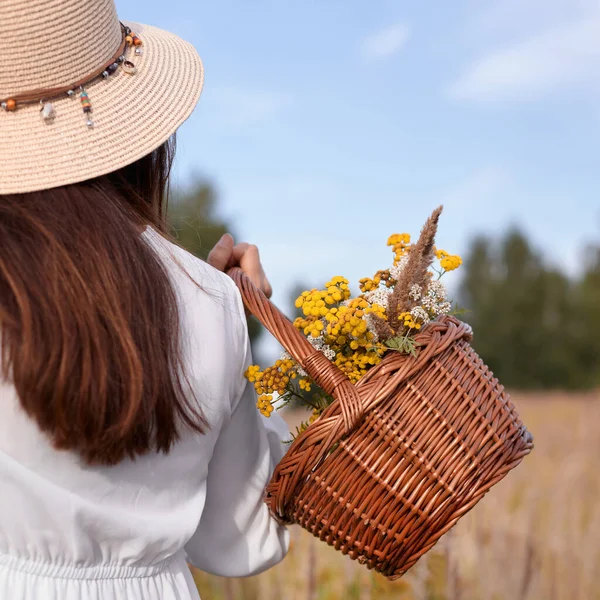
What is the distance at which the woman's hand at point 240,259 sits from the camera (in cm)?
142

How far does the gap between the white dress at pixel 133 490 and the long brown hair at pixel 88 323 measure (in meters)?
0.06

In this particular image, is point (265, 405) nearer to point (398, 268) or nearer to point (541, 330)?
point (398, 268)

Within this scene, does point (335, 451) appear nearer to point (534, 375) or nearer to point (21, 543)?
point (21, 543)

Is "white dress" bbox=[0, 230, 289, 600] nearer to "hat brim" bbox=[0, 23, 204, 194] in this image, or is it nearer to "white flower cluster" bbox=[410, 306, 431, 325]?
"hat brim" bbox=[0, 23, 204, 194]

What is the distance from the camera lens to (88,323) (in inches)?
38.1

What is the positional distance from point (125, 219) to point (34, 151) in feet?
0.53

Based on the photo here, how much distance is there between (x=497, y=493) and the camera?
123 inches

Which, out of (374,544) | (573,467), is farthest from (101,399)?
(573,467)

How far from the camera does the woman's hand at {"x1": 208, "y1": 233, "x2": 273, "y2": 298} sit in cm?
142

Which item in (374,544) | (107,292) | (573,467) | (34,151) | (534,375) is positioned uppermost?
(34,151)

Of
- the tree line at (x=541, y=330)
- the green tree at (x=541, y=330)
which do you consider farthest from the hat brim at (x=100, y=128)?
the green tree at (x=541, y=330)

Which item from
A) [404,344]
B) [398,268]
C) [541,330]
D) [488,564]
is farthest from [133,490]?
[541,330]

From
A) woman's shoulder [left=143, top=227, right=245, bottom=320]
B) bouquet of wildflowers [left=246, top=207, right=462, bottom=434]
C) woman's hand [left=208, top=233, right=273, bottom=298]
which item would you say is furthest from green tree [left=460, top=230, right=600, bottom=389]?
woman's shoulder [left=143, top=227, right=245, bottom=320]

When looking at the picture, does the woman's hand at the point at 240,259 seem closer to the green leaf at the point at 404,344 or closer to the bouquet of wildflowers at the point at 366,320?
the bouquet of wildflowers at the point at 366,320
